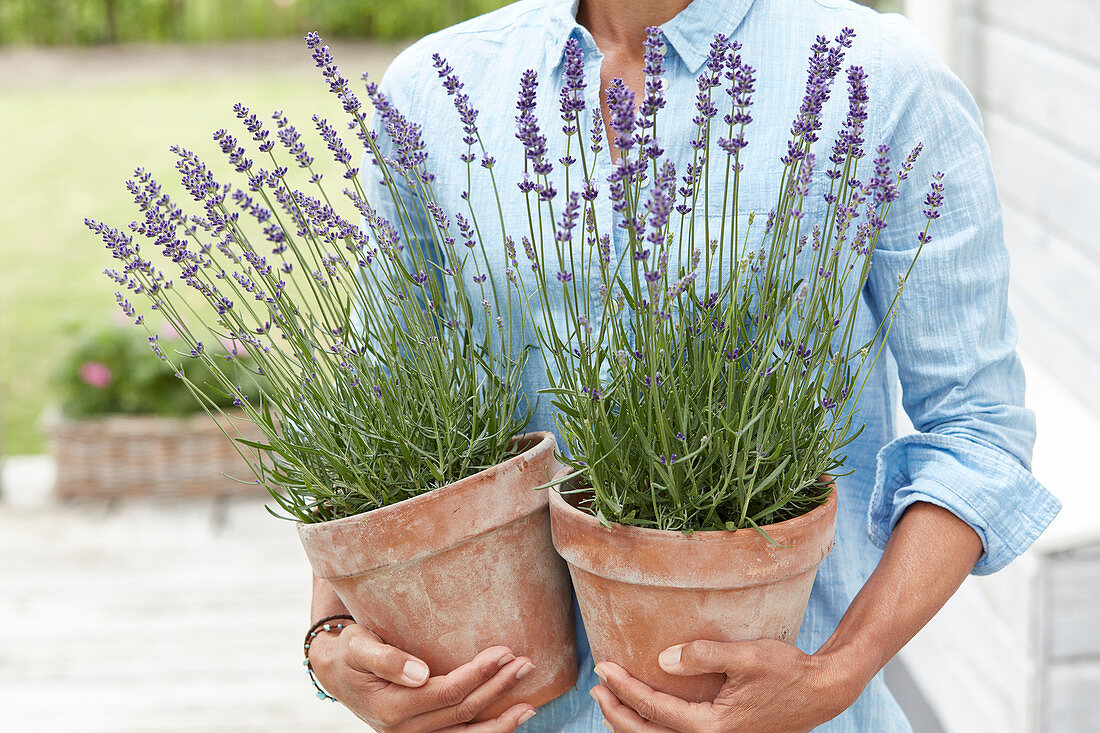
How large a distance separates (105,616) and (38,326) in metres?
3.93

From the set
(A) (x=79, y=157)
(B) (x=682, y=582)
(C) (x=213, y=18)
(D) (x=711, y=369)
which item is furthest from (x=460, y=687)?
(A) (x=79, y=157)

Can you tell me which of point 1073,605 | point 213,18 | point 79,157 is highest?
point 1073,605

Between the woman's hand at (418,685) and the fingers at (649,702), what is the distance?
0.31 ft

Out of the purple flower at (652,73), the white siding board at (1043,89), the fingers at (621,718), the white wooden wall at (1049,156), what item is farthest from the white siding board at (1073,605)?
the purple flower at (652,73)

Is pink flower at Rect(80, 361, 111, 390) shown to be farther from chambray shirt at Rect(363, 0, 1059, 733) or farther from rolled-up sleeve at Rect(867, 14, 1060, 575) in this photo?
rolled-up sleeve at Rect(867, 14, 1060, 575)

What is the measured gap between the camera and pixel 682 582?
0.93 metres

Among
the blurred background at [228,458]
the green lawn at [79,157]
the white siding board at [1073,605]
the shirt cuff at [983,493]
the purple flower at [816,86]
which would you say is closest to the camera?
the purple flower at [816,86]

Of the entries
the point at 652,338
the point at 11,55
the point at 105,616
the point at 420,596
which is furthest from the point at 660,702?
the point at 11,55

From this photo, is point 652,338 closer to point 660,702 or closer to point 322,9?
point 660,702

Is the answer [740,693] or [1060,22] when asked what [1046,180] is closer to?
[1060,22]

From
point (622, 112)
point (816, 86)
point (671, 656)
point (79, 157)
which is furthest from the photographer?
point (79, 157)

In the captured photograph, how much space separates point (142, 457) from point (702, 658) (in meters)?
4.31

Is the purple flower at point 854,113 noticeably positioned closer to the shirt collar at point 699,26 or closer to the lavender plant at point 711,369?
the lavender plant at point 711,369

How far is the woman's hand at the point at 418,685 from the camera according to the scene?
104 cm
